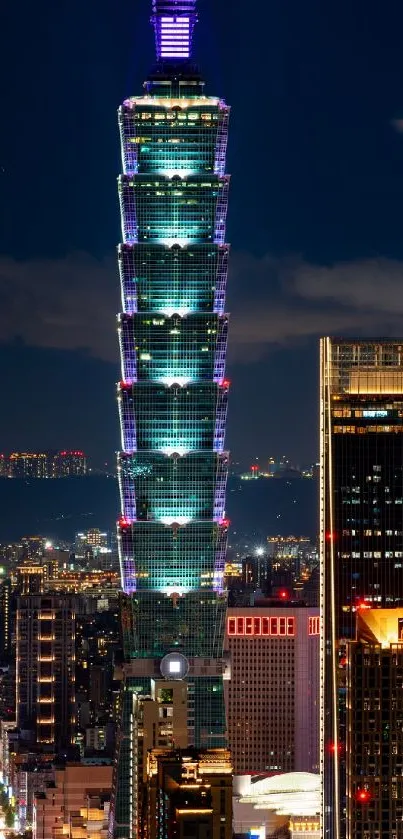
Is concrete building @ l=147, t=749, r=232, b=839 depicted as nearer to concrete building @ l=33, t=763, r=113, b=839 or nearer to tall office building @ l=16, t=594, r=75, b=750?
concrete building @ l=33, t=763, r=113, b=839

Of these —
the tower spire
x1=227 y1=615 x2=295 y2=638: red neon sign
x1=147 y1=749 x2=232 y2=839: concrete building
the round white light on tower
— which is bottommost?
x1=147 y1=749 x2=232 y2=839: concrete building

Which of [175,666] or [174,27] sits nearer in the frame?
[175,666]

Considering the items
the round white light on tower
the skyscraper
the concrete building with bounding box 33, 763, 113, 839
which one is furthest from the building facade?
the skyscraper

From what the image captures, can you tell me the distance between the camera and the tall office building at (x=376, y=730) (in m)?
27.5

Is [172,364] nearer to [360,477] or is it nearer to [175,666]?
[175,666]

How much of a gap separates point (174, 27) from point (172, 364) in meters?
6.32

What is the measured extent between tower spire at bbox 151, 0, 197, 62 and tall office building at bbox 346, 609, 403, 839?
18696mm

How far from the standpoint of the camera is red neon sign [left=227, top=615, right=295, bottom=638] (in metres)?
51.7

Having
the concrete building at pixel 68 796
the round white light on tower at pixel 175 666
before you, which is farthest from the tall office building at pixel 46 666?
the round white light on tower at pixel 175 666

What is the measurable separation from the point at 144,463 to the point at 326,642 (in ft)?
28.8

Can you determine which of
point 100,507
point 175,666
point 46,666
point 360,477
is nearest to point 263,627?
point 46,666

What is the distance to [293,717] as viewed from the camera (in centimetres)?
5088

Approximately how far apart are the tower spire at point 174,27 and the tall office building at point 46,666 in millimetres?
15604

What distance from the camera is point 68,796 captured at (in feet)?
144
